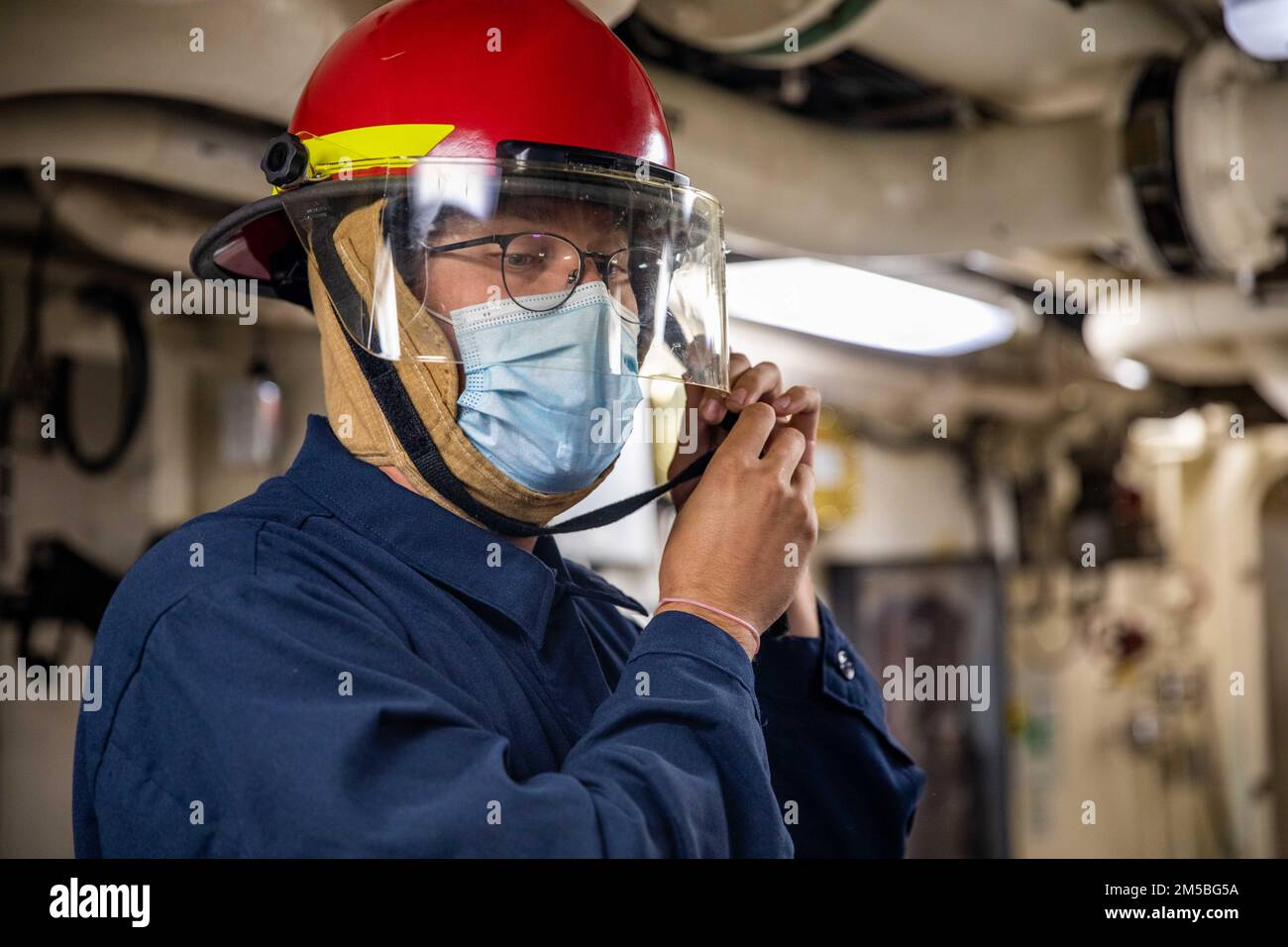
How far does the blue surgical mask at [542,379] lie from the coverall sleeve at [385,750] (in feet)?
0.58

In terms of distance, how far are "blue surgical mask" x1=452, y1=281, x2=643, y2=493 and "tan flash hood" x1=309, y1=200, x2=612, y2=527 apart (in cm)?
1

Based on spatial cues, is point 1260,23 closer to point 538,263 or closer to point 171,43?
point 538,263

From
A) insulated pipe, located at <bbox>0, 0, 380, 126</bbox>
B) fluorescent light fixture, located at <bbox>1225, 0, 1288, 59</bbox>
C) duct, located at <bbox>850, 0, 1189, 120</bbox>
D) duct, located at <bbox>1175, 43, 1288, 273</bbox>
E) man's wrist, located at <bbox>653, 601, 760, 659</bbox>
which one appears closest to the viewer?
man's wrist, located at <bbox>653, 601, 760, 659</bbox>

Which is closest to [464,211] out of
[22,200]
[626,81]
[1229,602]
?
[626,81]

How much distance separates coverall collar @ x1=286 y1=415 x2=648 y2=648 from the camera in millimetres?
1037

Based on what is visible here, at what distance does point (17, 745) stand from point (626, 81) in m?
2.18

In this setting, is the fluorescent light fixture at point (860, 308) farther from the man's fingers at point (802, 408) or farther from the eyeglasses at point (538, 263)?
the eyeglasses at point (538, 263)

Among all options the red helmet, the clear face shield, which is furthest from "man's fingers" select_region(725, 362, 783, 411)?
the red helmet

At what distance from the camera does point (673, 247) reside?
1.09 metres

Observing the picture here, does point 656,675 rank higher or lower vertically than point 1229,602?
lower

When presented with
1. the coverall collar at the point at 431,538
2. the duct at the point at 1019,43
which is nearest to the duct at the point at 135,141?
the duct at the point at 1019,43

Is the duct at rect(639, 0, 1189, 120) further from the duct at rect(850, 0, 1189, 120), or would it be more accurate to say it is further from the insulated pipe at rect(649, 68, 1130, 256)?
the insulated pipe at rect(649, 68, 1130, 256)

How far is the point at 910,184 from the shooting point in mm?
2555

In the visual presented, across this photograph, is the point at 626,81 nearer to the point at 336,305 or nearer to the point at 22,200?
the point at 336,305
